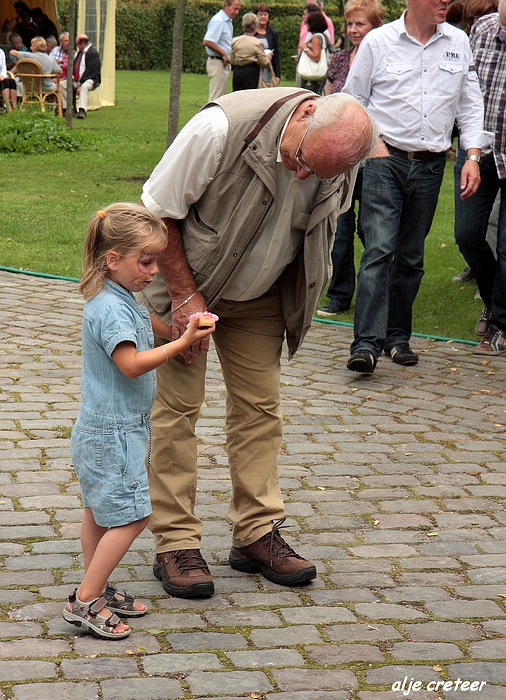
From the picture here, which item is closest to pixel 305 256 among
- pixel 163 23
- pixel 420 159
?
pixel 420 159

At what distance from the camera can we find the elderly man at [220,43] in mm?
17609

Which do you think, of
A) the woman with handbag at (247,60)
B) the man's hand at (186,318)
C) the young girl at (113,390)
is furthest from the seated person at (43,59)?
the young girl at (113,390)

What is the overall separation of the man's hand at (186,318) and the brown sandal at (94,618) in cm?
87

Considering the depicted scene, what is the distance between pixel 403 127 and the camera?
631 centimetres

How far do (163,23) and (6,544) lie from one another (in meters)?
40.8

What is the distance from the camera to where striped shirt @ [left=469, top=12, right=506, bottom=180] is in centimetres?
685

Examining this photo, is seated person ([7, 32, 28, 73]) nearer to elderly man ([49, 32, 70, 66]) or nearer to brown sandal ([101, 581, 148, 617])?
elderly man ([49, 32, 70, 66])

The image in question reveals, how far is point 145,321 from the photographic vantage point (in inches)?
131

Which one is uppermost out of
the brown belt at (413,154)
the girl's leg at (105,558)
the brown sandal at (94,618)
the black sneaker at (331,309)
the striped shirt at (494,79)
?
the striped shirt at (494,79)

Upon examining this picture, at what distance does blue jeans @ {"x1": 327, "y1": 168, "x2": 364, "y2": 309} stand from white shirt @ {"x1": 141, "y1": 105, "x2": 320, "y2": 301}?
409 centimetres

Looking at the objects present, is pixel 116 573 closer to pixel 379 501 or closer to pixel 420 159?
pixel 379 501

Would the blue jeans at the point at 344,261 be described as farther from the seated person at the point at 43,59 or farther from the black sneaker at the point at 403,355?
the seated person at the point at 43,59

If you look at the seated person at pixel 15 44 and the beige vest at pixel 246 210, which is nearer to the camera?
the beige vest at pixel 246 210

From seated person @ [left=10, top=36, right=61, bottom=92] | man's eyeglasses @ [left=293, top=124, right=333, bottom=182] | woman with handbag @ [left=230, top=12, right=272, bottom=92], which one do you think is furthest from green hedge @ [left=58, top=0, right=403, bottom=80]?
man's eyeglasses @ [left=293, top=124, right=333, bottom=182]
